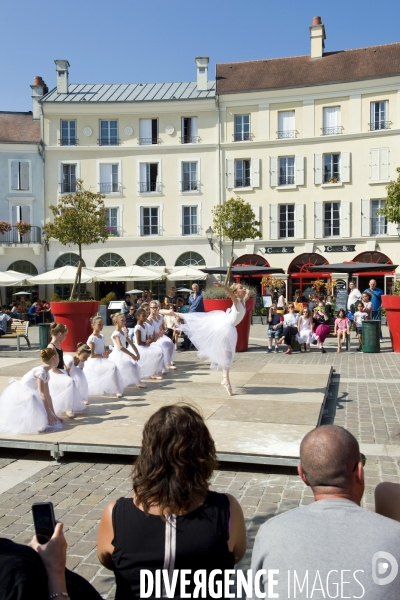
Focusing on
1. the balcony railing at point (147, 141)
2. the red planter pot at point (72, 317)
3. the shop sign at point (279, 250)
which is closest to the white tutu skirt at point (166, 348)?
the red planter pot at point (72, 317)

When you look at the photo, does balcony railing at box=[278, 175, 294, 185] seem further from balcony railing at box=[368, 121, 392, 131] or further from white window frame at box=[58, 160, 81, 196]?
A: white window frame at box=[58, 160, 81, 196]

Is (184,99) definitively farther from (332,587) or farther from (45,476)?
(332,587)

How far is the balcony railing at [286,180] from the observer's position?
37562 mm

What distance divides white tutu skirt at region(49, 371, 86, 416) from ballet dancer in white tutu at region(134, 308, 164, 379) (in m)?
3.37

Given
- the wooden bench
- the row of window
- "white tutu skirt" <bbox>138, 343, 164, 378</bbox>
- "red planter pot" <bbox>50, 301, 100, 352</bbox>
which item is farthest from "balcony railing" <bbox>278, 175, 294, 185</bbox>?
"white tutu skirt" <bbox>138, 343, 164, 378</bbox>

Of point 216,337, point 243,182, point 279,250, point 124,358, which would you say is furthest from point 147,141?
point 216,337

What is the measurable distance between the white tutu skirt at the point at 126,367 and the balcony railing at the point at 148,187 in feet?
97.9

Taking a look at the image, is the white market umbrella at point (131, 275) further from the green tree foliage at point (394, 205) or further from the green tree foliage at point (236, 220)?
the green tree foliage at point (394, 205)

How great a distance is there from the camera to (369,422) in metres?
8.05

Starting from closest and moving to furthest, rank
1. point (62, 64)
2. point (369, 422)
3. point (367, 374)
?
point (369, 422) < point (367, 374) < point (62, 64)

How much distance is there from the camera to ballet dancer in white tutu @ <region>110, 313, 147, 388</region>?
10156mm

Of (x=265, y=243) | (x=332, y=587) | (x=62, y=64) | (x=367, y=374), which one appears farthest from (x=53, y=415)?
(x=62, y=64)

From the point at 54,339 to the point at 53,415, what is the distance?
Answer: 4.69 ft

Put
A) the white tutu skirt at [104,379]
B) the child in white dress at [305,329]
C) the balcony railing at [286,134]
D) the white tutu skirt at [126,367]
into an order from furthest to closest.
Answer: the balcony railing at [286,134] → the child in white dress at [305,329] → the white tutu skirt at [126,367] → the white tutu skirt at [104,379]
